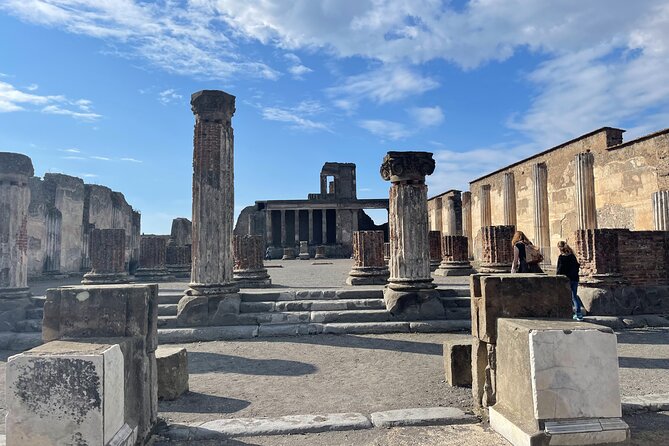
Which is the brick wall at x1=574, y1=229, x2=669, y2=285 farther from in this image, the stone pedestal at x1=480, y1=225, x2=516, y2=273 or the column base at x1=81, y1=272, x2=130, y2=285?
the column base at x1=81, y1=272, x2=130, y2=285

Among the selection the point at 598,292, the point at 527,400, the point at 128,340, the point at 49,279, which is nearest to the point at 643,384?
the point at 527,400

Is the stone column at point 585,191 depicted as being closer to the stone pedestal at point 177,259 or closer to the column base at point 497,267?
the column base at point 497,267

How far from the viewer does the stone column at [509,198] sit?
1953cm

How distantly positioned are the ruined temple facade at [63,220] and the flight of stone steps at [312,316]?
9.99 metres

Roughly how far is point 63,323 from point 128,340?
60cm

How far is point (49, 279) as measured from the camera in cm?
1561

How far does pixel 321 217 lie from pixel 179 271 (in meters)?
24.2

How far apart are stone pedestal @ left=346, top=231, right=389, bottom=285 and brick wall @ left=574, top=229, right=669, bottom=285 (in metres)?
4.75

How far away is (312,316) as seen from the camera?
804 centimetres

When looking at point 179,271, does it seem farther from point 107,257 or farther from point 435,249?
point 435,249

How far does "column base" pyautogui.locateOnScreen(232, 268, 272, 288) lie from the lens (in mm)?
11453

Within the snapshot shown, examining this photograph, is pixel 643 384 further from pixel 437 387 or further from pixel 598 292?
pixel 598 292

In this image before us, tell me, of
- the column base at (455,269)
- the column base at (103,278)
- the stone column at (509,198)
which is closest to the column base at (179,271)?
the column base at (103,278)

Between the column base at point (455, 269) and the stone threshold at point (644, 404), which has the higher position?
the column base at point (455, 269)
